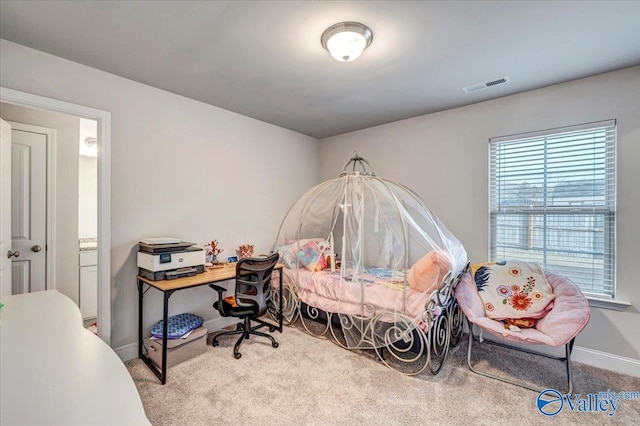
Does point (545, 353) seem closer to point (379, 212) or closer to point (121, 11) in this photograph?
point (379, 212)

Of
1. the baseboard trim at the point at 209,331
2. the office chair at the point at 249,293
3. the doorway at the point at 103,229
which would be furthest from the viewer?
the office chair at the point at 249,293

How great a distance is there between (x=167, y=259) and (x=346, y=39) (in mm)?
2225

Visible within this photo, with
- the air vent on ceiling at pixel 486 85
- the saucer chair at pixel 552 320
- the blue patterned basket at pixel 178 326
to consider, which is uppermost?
the air vent on ceiling at pixel 486 85

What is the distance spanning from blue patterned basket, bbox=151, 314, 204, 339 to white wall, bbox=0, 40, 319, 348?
7.7 inches

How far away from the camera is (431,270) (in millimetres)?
2385

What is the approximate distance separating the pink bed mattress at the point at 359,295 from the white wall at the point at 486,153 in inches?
47.4

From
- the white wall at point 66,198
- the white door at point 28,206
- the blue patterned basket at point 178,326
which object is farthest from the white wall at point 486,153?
the white door at point 28,206

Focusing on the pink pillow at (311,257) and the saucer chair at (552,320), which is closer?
the saucer chair at (552,320)

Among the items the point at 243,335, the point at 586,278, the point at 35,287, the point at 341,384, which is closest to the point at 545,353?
the point at 586,278

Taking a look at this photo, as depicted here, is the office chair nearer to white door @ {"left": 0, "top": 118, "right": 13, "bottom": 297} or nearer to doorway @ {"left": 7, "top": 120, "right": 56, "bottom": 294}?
white door @ {"left": 0, "top": 118, "right": 13, "bottom": 297}

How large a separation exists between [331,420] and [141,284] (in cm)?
196

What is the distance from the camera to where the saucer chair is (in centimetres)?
210

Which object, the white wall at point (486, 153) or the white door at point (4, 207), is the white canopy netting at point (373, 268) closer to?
the white wall at point (486, 153)

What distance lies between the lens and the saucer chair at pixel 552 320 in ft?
6.88
